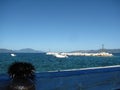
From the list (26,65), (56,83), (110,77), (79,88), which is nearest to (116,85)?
(110,77)

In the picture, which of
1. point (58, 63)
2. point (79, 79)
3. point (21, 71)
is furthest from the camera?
point (58, 63)

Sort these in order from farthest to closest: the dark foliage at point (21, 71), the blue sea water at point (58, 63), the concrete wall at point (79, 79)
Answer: the blue sea water at point (58, 63) < the concrete wall at point (79, 79) < the dark foliage at point (21, 71)

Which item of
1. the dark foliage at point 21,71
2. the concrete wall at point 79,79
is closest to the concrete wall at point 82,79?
the concrete wall at point 79,79

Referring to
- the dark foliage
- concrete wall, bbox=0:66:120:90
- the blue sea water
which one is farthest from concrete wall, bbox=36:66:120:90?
the blue sea water

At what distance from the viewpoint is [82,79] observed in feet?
9.04

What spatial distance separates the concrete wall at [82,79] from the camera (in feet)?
8.25

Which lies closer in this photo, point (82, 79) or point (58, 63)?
point (82, 79)

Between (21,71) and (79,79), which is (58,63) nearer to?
(79,79)

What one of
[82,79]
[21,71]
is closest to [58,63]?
[82,79]

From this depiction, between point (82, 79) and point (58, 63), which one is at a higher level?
point (82, 79)

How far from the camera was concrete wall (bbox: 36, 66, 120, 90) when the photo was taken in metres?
2.51

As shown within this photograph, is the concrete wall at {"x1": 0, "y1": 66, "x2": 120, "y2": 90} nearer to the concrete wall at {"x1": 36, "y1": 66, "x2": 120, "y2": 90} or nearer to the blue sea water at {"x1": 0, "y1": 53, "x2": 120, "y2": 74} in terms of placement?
the concrete wall at {"x1": 36, "y1": 66, "x2": 120, "y2": 90}

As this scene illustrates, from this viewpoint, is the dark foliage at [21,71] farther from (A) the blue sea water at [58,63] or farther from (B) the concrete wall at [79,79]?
(A) the blue sea water at [58,63]

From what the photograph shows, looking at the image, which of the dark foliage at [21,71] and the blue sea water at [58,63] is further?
the blue sea water at [58,63]
